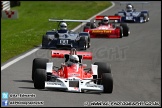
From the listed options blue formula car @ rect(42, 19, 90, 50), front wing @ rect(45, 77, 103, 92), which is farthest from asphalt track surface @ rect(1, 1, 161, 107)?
blue formula car @ rect(42, 19, 90, 50)

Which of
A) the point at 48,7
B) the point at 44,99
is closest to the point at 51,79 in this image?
the point at 44,99

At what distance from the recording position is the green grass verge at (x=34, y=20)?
110ft

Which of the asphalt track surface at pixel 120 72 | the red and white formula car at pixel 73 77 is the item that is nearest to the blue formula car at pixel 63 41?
the asphalt track surface at pixel 120 72

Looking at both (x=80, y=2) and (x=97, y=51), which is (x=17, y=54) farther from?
(x=80, y=2)

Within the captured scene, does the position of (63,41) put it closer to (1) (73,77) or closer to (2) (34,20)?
(1) (73,77)

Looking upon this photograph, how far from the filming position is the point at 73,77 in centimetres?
2059

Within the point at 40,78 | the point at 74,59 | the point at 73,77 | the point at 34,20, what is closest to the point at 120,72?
the point at 74,59

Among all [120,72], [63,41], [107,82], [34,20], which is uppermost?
[34,20]

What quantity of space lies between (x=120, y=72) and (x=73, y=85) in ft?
18.4

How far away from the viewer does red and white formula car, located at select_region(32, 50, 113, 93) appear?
66.0 ft

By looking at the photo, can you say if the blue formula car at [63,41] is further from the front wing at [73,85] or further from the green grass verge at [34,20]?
the front wing at [73,85]

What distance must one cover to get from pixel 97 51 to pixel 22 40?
540cm

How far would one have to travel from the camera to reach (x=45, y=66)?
21797 millimetres

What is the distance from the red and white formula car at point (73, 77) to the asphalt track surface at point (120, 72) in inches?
8.8
